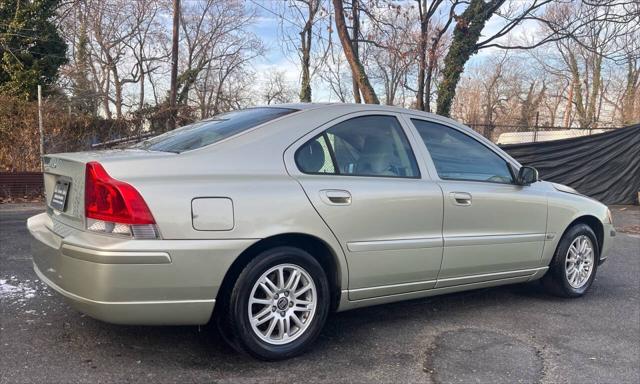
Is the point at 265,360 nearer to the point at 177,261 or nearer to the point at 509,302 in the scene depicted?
the point at 177,261

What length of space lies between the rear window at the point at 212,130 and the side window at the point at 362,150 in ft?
1.21

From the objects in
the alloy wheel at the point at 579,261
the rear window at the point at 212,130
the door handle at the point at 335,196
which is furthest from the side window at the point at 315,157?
the alloy wheel at the point at 579,261

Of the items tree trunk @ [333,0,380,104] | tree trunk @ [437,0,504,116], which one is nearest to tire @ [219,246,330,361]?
tree trunk @ [333,0,380,104]

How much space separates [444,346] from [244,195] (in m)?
1.72

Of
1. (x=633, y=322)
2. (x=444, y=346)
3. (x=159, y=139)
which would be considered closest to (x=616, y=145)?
(x=633, y=322)

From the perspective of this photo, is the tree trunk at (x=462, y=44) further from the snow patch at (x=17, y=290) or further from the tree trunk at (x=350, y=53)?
the snow patch at (x=17, y=290)

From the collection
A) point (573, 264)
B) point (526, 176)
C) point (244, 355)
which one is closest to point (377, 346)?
point (244, 355)

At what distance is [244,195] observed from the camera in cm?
307

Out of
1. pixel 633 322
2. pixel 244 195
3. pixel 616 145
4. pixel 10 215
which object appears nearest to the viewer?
pixel 244 195

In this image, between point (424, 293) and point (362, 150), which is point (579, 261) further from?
point (362, 150)

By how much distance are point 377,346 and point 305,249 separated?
84 cm

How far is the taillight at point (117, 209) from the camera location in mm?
2822

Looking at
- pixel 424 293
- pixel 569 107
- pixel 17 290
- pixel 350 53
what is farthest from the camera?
pixel 569 107

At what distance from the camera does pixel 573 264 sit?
4926mm
